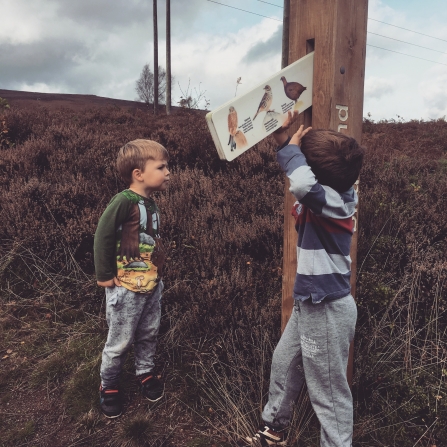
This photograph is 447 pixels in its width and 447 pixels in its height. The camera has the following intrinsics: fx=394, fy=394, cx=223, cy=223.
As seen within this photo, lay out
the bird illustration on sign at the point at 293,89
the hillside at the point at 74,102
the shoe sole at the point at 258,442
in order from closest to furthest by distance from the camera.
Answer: the bird illustration on sign at the point at 293,89
the shoe sole at the point at 258,442
the hillside at the point at 74,102

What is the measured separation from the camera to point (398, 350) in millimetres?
2393

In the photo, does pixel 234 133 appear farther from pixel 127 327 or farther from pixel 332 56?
pixel 127 327

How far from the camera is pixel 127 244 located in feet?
7.23

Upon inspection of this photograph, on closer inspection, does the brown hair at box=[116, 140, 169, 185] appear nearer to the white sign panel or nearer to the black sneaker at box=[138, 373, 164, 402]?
the white sign panel

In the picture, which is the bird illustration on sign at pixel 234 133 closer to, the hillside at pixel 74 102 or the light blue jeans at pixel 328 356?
the light blue jeans at pixel 328 356

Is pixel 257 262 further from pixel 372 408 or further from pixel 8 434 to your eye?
pixel 8 434

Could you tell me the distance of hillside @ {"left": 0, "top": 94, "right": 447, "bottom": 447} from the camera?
2.24 meters

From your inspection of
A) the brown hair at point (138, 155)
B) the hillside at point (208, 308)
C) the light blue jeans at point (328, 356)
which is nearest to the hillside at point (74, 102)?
the hillside at point (208, 308)

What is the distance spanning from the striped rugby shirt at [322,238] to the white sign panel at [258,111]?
146 mm

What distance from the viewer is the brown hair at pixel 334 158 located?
1.59 m

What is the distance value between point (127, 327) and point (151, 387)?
493 millimetres

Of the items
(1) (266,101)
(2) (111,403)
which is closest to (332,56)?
(1) (266,101)

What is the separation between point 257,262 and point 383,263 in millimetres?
1050

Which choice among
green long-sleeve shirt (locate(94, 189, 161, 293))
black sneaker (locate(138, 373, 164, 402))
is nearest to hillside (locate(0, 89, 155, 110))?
green long-sleeve shirt (locate(94, 189, 161, 293))
